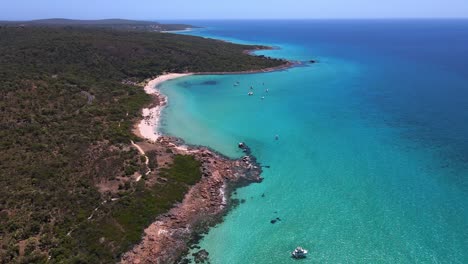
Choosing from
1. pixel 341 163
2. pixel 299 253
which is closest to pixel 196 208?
pixel 299 253

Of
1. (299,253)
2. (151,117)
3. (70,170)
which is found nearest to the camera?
(299,253)

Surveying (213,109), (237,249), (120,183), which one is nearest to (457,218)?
(237,249)

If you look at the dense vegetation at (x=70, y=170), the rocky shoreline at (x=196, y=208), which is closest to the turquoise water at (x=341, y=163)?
the rocky shoreline at (x=196, y=208)

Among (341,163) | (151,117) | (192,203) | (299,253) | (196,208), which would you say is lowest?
(299,253)

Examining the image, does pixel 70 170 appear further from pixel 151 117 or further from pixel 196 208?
pixel 151 117

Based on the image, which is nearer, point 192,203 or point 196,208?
point 196,208

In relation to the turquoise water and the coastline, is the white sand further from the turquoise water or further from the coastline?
the turquoise water

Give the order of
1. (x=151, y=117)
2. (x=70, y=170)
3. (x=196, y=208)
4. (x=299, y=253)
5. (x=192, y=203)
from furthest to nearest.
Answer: (x=151, y=117), (x=70, y=170), (x=192, y=203), (x=196, y=208), (x=299, y=253)

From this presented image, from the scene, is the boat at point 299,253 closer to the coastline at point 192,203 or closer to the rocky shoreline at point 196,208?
the coastline at point 192,203
